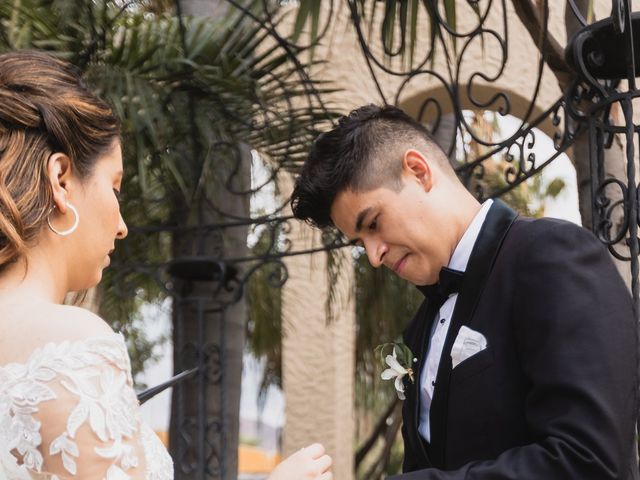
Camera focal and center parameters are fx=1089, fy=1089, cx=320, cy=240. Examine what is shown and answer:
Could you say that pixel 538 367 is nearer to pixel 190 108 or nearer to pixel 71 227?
pixel 71 227

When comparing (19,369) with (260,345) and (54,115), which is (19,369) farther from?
(260,345)

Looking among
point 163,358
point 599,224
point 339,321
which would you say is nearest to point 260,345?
point 339,321

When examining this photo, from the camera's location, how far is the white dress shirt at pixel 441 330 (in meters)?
2.41

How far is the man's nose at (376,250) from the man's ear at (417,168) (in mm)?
168

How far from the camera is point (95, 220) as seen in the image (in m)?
2.02

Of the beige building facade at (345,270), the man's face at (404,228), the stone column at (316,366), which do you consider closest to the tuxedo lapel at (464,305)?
the man's face at (404,228)

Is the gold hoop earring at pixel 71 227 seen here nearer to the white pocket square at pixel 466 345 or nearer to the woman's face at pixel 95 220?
the woman's face at pixel 95 220

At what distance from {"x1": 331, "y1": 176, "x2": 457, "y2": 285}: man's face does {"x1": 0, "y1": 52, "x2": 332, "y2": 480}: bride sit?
20.6 inches

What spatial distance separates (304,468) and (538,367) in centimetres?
49

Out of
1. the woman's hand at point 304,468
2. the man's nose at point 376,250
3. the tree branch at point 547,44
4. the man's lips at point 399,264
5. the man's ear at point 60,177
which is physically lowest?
the woman's hand at point 304,468

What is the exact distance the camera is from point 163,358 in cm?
1341

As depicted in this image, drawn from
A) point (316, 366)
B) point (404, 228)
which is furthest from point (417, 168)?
point (316, 366)

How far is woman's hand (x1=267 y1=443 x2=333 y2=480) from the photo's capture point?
2.10 meters

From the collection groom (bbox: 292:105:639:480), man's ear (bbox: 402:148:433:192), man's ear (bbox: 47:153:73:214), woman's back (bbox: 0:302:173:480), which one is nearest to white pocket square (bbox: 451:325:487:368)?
groom (bbox: 292:105:639:480)
